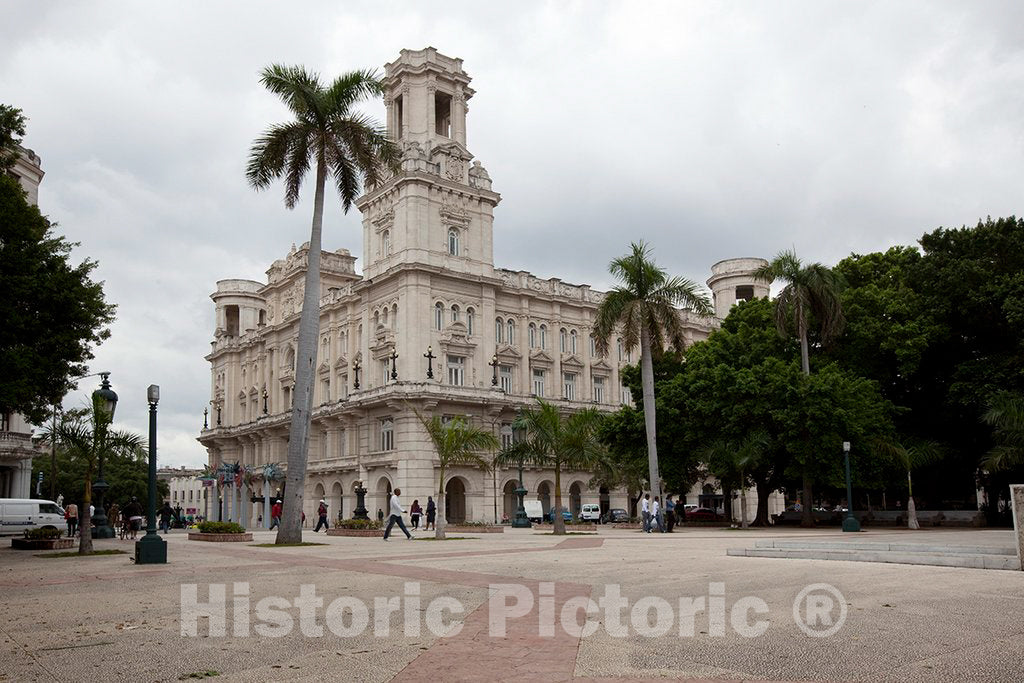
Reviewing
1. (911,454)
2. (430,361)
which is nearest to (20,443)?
(430,361)

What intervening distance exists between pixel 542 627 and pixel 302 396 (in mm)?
21539

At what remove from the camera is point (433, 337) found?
57.8 m

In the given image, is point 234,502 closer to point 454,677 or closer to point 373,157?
point 373,157

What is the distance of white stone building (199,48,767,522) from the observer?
5691cm

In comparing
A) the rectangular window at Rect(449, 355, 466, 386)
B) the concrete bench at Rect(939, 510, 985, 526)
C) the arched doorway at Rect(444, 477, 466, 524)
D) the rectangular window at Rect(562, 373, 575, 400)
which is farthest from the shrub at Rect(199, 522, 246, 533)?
the rectangular window at Rect(562, 373, 575, 400)

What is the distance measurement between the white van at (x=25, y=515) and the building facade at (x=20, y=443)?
417 inches

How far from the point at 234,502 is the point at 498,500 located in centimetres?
3251

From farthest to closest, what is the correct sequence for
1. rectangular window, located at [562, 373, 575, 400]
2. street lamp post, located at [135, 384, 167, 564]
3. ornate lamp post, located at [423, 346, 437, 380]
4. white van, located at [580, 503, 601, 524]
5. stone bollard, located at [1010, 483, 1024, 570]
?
rectangular window, located at [562, 373, 575, 400] < white van, located at [580, 503, 601, 524] < ornate lamp post, located at [423, 346, 437, 380] < street lamp post, located at [135, 384, 167, 564] < stone bollard, located at [1010, 483, 1024, 570]

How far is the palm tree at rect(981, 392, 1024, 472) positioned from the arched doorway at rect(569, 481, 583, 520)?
36117 millimetres

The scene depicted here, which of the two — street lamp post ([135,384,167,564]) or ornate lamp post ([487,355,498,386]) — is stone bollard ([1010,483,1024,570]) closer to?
street lamp post ([135,384,167,564])

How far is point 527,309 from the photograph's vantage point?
64875 millimetres

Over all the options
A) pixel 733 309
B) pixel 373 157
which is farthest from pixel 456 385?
pixel 373 157

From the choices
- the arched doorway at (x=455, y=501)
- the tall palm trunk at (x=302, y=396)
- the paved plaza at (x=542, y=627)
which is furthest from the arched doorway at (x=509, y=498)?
the paved plaza at (x=542, y=627)

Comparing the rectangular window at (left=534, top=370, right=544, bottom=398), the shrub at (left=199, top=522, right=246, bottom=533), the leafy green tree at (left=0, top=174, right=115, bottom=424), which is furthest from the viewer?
the rectangular window at (left=534, top=370, right=544, bottom=398)
